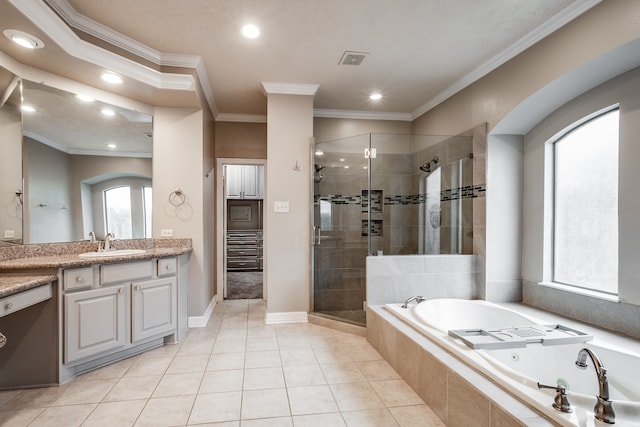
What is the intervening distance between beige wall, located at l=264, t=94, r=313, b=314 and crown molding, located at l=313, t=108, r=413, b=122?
2.50 ft

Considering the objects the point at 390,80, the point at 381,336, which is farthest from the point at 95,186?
the point at 390,80

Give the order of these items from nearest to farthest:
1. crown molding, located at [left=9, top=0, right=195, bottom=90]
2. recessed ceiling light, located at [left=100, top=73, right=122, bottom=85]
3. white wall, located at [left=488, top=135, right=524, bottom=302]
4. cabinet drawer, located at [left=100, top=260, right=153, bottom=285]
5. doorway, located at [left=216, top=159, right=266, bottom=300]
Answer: crown molding, located at [left=9, top=0, right=195, bottom=90] < cabinet drawer, located at [left=100, top=260, right=153, bottom=285] < recessed ceiling light, located at [left=100, top=73, right=122, bottom=85] < white wall, located at [left=488, top=135, right=524, bottom=302] < doorway, located at [left=216, top=159, right=266, bottom=300]

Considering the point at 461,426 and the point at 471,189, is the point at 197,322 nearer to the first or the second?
the point at 461,426

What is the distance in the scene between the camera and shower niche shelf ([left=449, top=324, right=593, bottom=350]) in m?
1.94

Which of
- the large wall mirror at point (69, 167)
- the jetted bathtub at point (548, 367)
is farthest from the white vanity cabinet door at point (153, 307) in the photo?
the jetted bathtub at point (548, 367)

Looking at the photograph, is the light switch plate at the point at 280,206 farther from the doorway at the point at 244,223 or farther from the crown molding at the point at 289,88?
the doorway at the point at 244,223

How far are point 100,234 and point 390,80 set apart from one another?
3.28 metres

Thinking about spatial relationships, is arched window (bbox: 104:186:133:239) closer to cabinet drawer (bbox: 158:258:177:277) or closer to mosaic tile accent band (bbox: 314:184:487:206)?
cabinet drawer (bbox: 158:258:177:277)

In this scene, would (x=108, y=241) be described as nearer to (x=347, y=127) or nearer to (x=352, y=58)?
(x=352, y=58)

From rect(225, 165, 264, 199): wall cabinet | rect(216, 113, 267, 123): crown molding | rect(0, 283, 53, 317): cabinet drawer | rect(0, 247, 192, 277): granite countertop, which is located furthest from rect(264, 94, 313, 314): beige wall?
rect(225, 165, 264, 199): wall cabinet

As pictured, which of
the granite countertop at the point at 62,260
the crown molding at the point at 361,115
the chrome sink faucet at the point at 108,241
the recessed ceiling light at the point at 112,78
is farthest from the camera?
the crown molding at the point at 361,115

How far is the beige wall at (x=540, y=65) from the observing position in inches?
78.8

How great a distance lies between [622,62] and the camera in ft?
6.97

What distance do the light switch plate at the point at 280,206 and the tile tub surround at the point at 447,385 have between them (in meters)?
1.59
